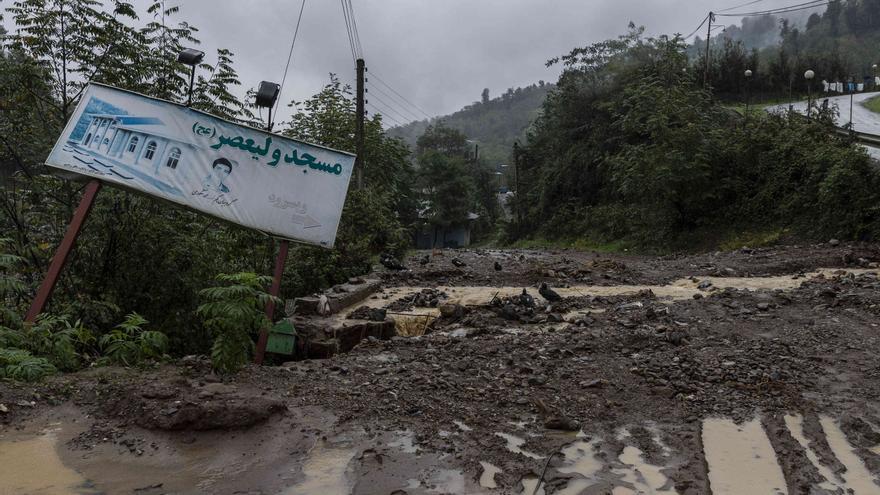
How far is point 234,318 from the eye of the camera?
4.61 m

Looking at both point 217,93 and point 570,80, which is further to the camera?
point 570,80

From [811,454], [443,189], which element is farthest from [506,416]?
[443,189]

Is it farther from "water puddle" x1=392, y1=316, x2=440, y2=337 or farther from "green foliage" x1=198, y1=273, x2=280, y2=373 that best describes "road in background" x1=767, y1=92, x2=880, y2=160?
"green foliage" x1=198, y1=273, x2=280, y2=373

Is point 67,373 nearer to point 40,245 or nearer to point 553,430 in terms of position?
point 40,245

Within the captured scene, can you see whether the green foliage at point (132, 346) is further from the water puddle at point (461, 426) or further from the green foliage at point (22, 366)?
the water puddle at point (461, 426)

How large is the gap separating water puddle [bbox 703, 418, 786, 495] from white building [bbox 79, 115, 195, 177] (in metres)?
5.56

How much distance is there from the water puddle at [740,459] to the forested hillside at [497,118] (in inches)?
3112

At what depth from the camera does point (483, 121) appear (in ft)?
342

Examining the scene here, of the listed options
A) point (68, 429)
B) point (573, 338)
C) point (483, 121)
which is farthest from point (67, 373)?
point (483, 121)

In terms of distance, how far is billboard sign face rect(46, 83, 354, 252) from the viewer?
628cm

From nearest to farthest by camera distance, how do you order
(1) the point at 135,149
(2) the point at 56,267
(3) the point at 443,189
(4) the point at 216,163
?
1. (2) the point at 56,267
2. (1) the point at 135,149
3. (4) the point at 216,163
4. (3) the point at 443,189

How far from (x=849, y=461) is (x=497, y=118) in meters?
103

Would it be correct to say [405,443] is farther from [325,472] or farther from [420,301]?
[420,301]

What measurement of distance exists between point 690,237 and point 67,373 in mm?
18257
